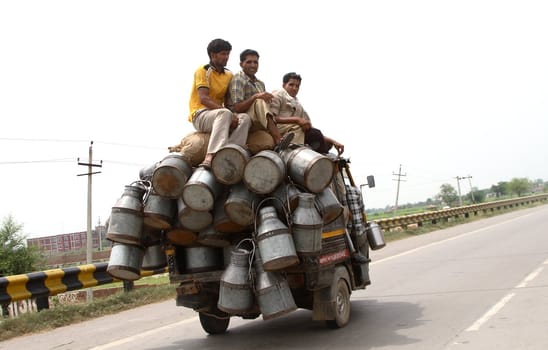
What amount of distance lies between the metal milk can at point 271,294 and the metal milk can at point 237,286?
9 cm

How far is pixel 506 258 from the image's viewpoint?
38.9 ft

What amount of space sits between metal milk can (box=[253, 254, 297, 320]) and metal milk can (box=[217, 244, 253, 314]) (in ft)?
0.30

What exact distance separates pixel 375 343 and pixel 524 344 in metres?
1.31

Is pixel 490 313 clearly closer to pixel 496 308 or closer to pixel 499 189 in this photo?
pixel 496 308

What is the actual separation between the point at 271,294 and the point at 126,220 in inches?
62.1

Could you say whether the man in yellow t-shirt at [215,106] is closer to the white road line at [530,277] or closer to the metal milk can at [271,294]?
the metal milk can at [271,294]

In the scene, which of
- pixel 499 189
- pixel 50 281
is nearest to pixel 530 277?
pixel 50 281

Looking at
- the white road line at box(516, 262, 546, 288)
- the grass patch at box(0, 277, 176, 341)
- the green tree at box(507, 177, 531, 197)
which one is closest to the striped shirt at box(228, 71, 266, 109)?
the grass patch at box(0, 277, 176, 341)

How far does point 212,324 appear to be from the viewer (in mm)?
6453

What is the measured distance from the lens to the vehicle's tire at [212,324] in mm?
6410

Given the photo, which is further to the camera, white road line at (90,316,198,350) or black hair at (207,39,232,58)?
white road line at (90,316,198,350)

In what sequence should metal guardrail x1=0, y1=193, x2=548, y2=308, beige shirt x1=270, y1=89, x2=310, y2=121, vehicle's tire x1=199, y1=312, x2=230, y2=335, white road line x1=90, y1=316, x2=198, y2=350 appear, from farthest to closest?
metal guardrail x1=0, y1=193, x2=548, y2=308 → beige shirt x1=270, y1=89, x2=310, y2=121 → vehicle's tire x1=199, y1=312, x2=230, y2=335 → white road line x1=90, y1=316, x2=198, y2=350

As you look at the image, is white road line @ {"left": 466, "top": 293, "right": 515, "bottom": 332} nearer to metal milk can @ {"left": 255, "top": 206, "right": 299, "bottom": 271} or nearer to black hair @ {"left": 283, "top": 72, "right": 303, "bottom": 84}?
metal milk can @ {"left": 255, "top": 206, "right": 299, "bottom": 271}

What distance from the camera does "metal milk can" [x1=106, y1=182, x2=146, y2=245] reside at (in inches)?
211
